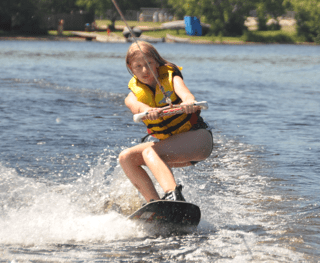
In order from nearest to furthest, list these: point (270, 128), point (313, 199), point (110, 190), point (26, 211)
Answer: point (26, 211) → point (313, 199) → point (110, 190) → point (270, 128)

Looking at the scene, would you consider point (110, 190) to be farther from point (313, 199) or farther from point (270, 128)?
point (270, 128)

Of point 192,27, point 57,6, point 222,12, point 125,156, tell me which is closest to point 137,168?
point 125,156

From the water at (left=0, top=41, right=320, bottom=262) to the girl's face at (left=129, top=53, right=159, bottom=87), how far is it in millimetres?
1327

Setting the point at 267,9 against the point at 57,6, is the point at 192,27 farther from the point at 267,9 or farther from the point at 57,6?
the point at 57,6

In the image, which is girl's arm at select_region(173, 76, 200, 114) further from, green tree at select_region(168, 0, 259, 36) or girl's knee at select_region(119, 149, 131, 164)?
green tree at select_region(168, 0, 259, 36)

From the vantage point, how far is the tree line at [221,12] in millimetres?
59062

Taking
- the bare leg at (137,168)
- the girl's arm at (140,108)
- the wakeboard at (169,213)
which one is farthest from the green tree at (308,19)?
the wakeboard at (169,213)

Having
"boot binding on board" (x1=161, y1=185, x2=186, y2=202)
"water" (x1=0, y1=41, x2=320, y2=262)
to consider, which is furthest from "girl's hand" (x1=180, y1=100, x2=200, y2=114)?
"water" (x1=0, y1=41, x2=320, y2=262)

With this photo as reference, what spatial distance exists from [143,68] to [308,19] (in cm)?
6200

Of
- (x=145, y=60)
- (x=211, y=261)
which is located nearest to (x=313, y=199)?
(x=211, y=261)

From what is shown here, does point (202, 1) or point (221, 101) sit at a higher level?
point (202, 1)

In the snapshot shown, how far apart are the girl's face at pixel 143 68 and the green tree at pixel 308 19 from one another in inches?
2354

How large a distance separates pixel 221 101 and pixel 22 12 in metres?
49.8

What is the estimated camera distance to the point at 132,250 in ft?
13.7
